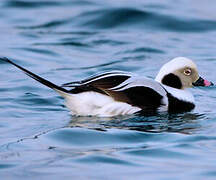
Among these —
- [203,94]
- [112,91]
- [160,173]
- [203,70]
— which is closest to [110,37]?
[203,70]

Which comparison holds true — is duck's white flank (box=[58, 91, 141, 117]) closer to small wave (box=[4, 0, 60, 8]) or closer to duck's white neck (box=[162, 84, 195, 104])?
duck's white neck (box=[162, 84, 195, 104])

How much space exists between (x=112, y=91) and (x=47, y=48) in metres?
3.98

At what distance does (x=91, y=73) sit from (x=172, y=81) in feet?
7.01

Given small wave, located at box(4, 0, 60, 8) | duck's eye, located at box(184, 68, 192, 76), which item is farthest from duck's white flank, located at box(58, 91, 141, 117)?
small wave, located at box(4, 0, 60, 8)

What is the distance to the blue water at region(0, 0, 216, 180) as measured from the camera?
5164 millimetres

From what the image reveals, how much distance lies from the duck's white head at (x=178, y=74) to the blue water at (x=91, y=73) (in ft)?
0.92

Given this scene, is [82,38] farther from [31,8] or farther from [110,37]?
[31,8]

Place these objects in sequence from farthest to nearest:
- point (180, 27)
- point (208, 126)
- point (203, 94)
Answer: point (180, 27)
point (203, 94)
point (208, 126)

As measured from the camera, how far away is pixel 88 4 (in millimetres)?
13234

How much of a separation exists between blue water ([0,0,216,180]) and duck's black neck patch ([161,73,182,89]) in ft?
0.99

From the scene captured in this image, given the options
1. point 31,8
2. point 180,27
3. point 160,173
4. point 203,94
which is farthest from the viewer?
point 31,8

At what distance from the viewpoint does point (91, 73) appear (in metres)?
9.09

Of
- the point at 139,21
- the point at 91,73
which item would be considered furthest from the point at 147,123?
the point at 139,21

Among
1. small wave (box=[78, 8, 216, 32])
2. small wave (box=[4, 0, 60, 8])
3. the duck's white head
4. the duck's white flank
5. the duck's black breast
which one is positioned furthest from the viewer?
small wave (box=[4, 0, 60, 8])
